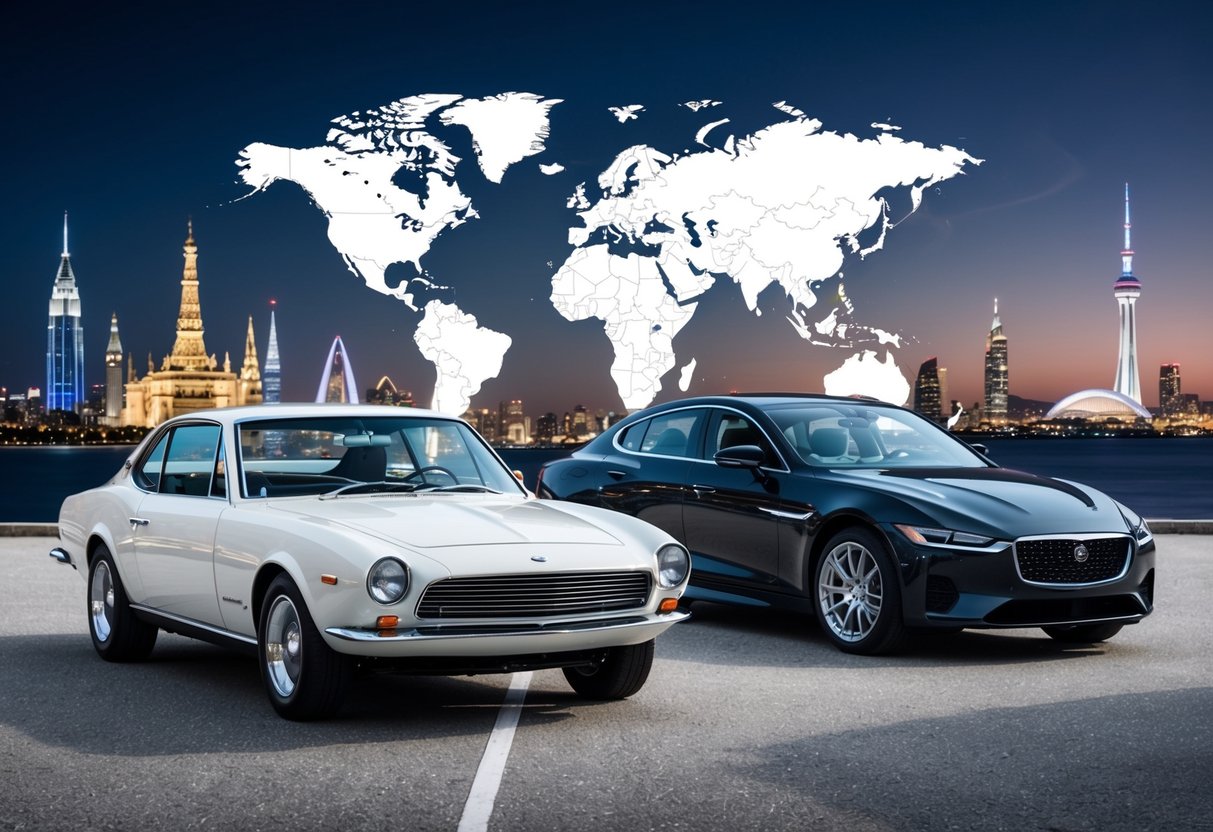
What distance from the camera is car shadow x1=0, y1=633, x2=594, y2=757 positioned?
6.41 m

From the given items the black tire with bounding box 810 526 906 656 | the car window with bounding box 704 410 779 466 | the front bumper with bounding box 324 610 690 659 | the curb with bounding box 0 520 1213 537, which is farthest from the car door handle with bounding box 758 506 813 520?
the curb with bounding box 0 520 1213 537

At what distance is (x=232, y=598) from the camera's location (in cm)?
723

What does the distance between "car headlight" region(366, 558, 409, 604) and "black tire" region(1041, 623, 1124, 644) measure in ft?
15.6

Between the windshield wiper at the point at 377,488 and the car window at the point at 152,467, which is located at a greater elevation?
the car window at the point at 152,467

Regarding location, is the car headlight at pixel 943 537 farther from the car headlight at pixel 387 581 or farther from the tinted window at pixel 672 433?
the car headlight at pixel 387 581

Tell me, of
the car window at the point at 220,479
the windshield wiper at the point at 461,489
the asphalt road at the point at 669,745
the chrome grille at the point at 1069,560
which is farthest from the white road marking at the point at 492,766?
the chrome grille at the point at 1069,560

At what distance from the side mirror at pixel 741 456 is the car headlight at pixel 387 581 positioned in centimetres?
372

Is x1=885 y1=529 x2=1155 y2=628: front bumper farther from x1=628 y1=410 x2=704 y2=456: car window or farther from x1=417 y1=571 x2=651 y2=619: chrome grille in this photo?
x1=417 y1=571 x2=651 y2=619: chrome grille

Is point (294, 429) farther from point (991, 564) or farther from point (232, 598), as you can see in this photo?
point (991, 564)

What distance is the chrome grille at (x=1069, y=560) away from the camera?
8.59 metres

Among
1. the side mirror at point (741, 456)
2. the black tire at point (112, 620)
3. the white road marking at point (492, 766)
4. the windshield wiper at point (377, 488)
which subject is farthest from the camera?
the side mirror at point (741, 456)

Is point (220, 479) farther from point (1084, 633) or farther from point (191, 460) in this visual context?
point (1084, 633)

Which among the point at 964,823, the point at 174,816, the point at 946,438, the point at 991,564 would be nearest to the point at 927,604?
the point at 991,564

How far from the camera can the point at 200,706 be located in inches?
284
